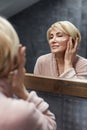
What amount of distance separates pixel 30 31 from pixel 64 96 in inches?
46.6

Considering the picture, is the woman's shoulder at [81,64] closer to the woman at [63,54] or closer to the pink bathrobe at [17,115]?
the woman at [63,54]

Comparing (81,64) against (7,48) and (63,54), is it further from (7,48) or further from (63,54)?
(7,48)

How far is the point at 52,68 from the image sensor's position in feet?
4.14

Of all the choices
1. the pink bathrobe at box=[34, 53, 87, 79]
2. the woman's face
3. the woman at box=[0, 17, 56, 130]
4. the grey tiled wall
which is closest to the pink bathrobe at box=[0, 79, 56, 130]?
the woman at box=[0, 17, 56, 130]

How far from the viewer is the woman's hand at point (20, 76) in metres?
0.53

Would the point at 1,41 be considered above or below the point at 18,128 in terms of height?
above

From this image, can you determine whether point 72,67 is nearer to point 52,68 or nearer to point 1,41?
point 52,68

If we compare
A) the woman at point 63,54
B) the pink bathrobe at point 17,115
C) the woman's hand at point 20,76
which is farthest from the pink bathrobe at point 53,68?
the pink bathrobe at point 17,115

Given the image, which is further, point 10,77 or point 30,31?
point 30,31

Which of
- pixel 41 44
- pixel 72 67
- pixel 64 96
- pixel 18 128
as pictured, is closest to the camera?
pixel 18 128

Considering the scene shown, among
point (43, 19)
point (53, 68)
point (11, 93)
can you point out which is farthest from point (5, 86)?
point (43, 19)

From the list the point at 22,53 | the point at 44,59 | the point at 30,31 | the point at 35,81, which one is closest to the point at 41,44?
the point at 30,31

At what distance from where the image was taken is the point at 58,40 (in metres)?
1.28

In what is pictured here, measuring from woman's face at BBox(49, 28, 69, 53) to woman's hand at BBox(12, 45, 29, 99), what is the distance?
2.21 ft
